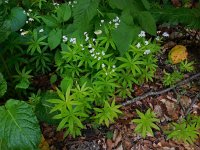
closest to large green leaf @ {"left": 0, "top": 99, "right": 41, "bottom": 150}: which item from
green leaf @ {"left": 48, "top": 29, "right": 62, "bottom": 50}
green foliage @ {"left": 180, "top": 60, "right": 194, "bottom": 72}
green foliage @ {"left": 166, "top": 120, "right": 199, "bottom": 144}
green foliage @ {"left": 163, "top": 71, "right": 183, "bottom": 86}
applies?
green leaf @ {"left": 48, "top": 29, "right": 62, "bottom": 50}

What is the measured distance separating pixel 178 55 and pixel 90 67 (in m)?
0.94

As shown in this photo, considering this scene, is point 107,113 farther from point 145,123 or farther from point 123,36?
point 123,36

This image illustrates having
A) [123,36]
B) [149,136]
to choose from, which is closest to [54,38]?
[123,36]

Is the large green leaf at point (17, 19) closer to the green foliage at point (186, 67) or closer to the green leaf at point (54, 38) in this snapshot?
the green leaf at point (54, 38)

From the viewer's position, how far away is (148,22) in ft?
10.0

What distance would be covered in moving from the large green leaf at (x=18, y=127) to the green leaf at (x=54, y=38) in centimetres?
72

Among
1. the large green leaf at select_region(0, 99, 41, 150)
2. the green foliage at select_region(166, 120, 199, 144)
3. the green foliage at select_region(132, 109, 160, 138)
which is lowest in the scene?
the green foliage at select_region(166, 120, 199, 144)

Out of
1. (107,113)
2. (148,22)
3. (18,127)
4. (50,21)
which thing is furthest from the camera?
(50,21)

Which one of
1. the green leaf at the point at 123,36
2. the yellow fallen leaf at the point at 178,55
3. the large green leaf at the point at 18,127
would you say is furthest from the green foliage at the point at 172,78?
the large green leaf at the point at 18,127

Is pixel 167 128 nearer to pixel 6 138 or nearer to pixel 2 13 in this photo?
pixel 6 138

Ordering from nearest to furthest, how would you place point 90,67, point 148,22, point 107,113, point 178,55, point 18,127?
point 18,127, point 107,113, point 148,22, point 90,67, point 178,55

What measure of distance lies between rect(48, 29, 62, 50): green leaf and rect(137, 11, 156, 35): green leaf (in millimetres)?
759

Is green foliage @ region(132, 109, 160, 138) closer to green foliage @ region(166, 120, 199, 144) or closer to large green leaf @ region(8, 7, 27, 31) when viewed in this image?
green foliage @ region(166, 120, 199, 144)

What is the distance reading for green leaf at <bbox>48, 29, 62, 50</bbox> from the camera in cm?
322
